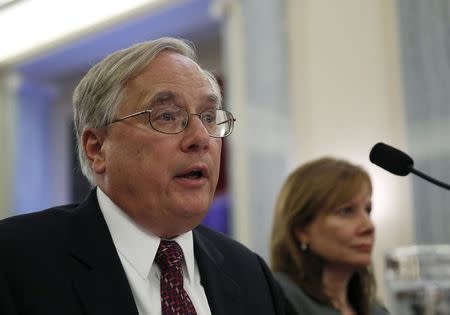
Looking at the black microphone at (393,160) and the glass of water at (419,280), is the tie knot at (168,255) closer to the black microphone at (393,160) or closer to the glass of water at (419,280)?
the black microphone at (393,160)

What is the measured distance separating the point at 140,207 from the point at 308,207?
4.15 ft

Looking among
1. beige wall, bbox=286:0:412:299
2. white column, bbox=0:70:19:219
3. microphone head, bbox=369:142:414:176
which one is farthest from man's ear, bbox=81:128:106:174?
white column, bbox=0:70:19:219

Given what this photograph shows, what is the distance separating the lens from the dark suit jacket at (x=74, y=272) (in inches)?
59.7

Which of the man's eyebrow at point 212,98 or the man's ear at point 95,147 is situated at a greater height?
the man's eyebrow at point 212,98

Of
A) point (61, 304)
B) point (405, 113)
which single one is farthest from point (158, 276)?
point (405, 113)

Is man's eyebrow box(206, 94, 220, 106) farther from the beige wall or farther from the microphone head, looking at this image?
the beige wall

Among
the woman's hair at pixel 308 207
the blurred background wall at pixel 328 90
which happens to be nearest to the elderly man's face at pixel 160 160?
the woman's hair at pixel 308 207

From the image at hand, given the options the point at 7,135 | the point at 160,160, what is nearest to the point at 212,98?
the point at 160,160

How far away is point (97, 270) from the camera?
1622 millimetres

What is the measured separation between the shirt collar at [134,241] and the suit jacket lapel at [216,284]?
0.05m

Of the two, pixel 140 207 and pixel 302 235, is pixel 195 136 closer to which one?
pixel 140 207

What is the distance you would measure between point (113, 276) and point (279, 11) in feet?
15.4

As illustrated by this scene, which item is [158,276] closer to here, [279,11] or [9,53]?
[279,11]

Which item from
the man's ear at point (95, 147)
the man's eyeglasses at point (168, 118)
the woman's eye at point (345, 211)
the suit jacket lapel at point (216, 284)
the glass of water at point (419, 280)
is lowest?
the glass of water at point (419, 280)
